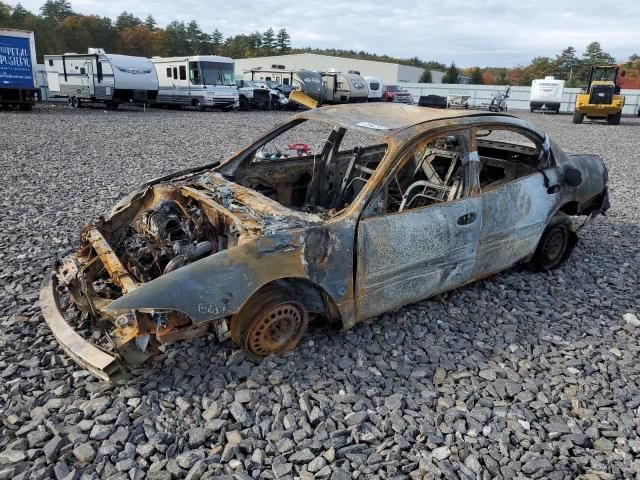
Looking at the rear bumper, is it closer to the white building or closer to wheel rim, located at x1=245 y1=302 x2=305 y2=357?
wheel rim, located at x1=245 y1=302 x2=305 y2=357

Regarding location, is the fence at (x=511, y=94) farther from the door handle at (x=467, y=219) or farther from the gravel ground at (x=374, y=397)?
the door handle at (x=467, y=219)

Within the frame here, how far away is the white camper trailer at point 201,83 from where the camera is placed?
23781 millimetres

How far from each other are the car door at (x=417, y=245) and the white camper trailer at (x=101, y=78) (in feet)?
70.8

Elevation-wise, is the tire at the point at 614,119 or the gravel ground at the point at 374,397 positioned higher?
the tire at the point at 614,119

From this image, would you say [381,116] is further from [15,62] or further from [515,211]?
[15,62]

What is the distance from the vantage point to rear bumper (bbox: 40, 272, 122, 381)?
2.82 metres

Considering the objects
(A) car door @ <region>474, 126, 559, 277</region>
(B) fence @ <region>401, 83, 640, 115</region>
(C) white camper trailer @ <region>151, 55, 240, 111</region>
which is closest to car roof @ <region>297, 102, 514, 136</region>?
(A) car door @ <region>474, 126, 559, 277</region>

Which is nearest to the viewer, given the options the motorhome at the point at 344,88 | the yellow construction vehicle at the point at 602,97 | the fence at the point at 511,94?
the yellow construction vehicle at the point at 602,97

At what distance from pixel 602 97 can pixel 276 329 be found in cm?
2494

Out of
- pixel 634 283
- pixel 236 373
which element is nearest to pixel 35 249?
pixel 236 373

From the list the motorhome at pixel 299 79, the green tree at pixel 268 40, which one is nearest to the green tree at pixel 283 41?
the green tree at pixel 268 40

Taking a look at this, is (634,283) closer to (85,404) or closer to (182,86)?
(85,404)

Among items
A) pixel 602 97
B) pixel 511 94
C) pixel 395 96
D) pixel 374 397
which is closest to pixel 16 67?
pixel 374 397

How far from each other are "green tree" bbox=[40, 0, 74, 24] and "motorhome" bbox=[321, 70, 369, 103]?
139ft
